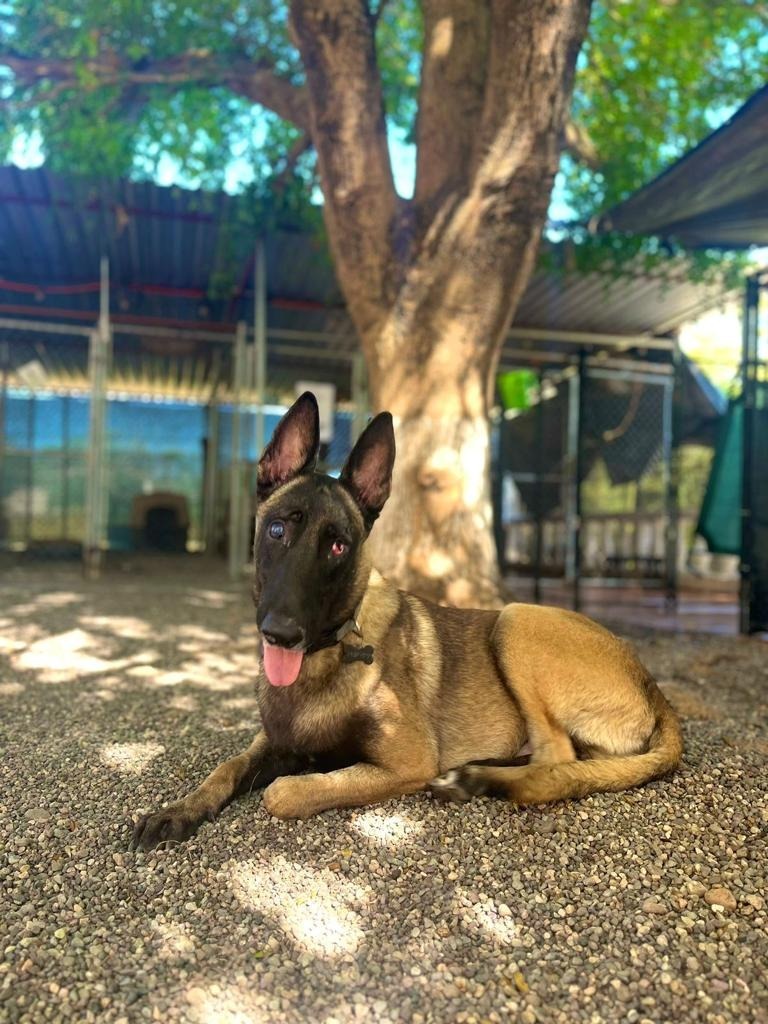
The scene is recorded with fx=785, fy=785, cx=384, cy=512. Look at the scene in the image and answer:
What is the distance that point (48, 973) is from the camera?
1.81 m

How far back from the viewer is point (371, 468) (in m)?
3.01

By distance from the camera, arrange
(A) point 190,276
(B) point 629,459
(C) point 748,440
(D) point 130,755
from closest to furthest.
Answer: (D) point 130,755 < (C) point 748,440 < (A) point 190,276 < (B) point 629,459

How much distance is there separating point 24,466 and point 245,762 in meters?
14.7

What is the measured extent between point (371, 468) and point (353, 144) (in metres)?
3.41

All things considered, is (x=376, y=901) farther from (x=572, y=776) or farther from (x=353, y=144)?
(x=353, y=144)

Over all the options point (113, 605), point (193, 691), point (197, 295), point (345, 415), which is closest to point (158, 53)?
point (197, 295)

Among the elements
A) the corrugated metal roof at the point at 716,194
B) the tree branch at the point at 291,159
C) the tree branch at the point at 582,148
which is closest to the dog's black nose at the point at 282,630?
the corrugated metal roof at the point at 716,194

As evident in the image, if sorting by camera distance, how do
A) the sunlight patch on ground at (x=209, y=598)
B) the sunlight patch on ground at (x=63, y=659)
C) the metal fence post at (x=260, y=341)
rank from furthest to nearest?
the metal fence post at (x=260, y=341)
the sunlight patch on ground at (x=209, y=598)
the sunlight patch on ground at (x=63, y=659)

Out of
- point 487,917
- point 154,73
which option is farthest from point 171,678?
point 154,73

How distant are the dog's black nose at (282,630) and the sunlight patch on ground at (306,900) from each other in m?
0.65

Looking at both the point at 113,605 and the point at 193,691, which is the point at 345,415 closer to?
the point at 113,605

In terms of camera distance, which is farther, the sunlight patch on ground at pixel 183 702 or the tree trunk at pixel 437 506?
the tree trunk at pixel 437 506

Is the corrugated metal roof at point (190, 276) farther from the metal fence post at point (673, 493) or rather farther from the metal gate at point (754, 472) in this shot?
the metal gate at point (754, 472)

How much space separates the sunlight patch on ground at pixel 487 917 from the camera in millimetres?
2014
